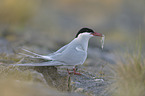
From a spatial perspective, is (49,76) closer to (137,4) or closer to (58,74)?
(58,74)

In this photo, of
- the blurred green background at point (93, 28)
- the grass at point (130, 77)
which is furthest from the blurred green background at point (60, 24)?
the grass at point (130, 77)

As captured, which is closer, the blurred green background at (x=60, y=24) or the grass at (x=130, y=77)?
the grass at (x=130, y=77)

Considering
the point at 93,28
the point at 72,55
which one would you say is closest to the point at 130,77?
the point at 72,55

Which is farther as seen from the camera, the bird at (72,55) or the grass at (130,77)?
the bird at (72,55)

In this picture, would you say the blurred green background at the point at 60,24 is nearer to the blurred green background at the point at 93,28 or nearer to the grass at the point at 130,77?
the blurred green background at the point at 93,28

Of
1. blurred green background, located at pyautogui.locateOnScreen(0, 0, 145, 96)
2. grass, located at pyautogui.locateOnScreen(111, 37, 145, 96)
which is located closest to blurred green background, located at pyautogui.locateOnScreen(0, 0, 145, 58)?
blurred green background, located at pyautogui.locateOnScreen(0, 0, 145, 96)

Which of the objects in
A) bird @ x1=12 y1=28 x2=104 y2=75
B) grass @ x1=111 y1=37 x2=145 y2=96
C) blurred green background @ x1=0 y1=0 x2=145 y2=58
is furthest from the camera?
blurred green background @ x1=0 y1=0 x2=145 y2=58

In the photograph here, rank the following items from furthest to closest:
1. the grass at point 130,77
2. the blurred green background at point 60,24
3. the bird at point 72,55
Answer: the blurred green background at point 60,24 < the bird at point 72,55 < the grass at point 130,77

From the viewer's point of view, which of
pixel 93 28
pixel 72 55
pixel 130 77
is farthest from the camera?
pixel 93 28

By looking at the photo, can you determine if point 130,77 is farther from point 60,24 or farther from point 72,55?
point 60,24

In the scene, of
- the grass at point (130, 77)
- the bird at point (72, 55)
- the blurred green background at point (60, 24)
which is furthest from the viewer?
the blurred green background at point (60, 24)

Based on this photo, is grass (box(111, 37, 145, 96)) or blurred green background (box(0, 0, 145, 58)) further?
blurred green background (box(0, 0, 145, 58))

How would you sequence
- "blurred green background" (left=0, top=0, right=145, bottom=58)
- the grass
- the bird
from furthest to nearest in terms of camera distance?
"blurred green background" (left=0, top=0, right=145, bottom=58) → the bird → the grass

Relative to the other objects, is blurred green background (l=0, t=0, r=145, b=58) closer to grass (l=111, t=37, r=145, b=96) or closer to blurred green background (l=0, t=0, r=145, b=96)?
blurred green background (l=0, t=0, r=145, b=96)
